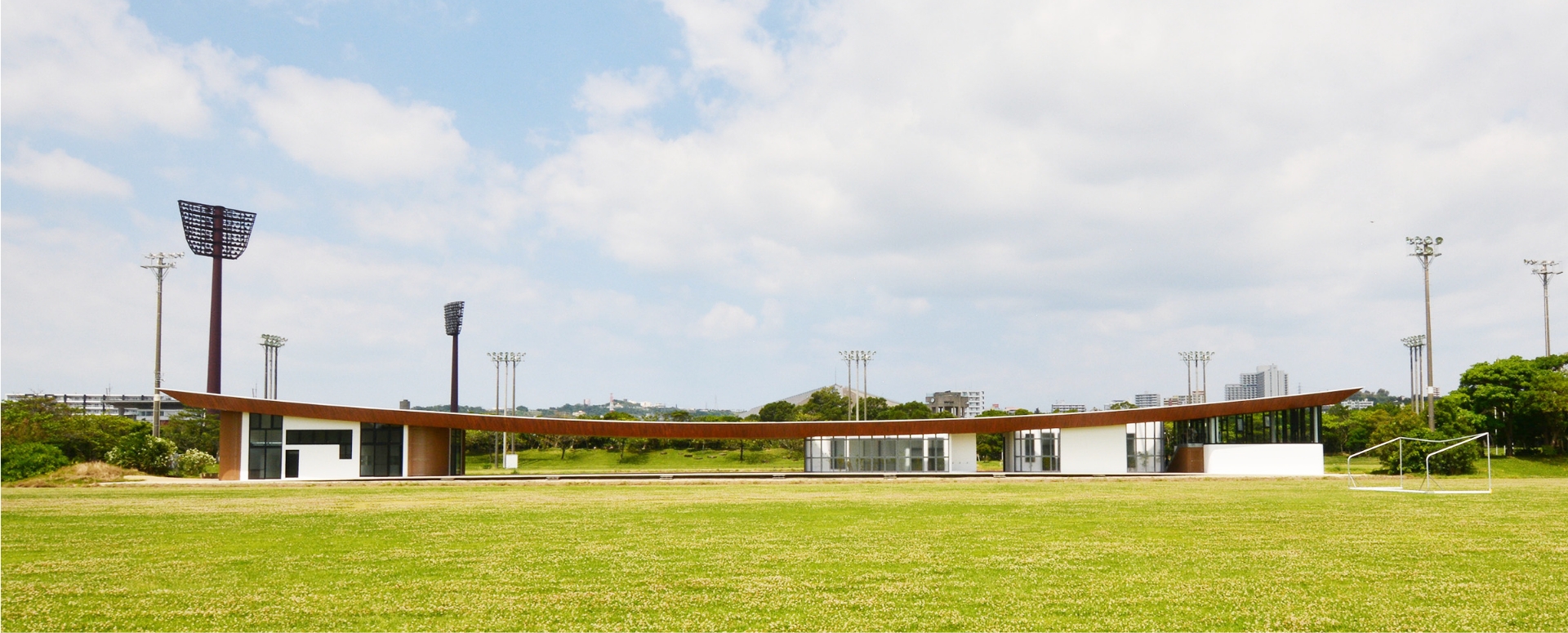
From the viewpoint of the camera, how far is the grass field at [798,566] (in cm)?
1014

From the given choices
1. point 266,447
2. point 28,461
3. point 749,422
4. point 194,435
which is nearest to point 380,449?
point 266,447

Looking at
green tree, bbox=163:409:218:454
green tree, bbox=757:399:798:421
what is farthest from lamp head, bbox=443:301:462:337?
green tree, bbox=757:399:798:421

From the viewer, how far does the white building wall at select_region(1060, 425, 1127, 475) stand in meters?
45.2

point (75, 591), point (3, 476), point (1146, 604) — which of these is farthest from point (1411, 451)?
point (3, 476)

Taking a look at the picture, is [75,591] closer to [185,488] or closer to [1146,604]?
[1146,604]

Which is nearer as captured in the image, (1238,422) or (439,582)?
(439,582)

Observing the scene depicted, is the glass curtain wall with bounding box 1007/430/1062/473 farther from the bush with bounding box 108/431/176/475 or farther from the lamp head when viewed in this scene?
the lamp head

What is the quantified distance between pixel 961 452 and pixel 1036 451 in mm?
3592

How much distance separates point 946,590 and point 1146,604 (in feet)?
7.28

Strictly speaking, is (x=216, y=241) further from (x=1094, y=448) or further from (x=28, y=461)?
(x=1094, y=448)

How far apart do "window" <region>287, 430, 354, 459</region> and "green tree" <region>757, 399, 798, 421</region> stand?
61.0 m

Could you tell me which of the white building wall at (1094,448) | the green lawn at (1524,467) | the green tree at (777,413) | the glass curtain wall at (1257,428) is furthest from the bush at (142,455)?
the green tree at (777,413)

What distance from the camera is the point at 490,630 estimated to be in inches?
380

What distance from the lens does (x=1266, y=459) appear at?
43.3 metres
